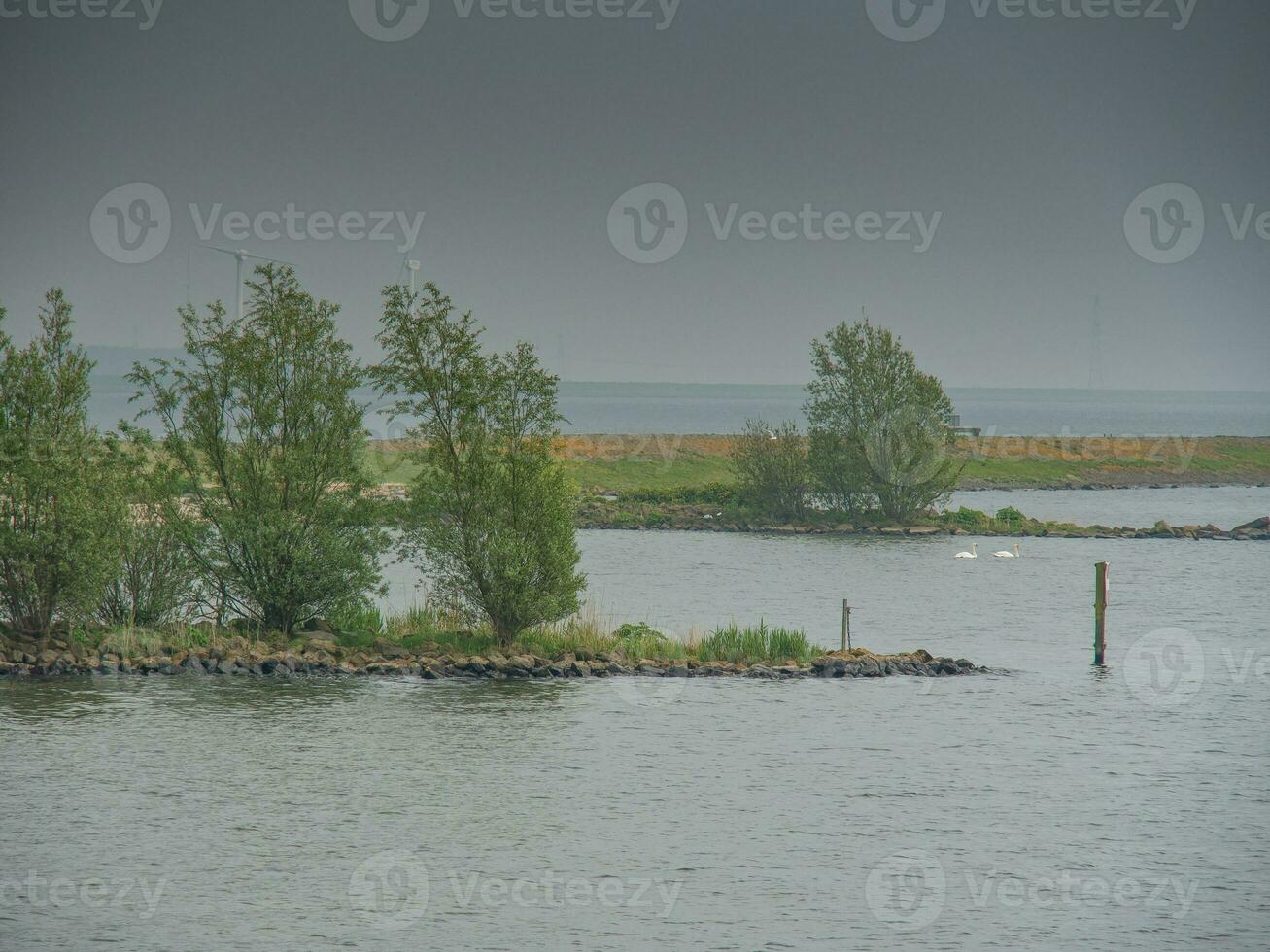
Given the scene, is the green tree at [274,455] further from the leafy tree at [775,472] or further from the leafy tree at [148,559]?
the leafy tree at [775,472]

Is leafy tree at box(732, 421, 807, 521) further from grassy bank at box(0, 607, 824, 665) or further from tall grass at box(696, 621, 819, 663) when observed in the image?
tall grass at box(696, 621, 819, 663)

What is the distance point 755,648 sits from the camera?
35.6m

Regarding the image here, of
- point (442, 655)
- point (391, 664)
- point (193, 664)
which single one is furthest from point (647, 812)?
point (193, 664)

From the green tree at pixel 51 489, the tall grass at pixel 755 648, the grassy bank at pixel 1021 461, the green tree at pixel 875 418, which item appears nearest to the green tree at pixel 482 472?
the tall grass at pixel 755 648

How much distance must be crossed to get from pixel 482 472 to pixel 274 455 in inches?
205

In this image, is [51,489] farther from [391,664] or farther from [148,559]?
[391,664]

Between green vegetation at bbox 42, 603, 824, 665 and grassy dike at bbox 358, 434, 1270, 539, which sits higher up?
grassy dike at bbox 358, 434, 1270, 539

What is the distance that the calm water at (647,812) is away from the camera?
16906mm

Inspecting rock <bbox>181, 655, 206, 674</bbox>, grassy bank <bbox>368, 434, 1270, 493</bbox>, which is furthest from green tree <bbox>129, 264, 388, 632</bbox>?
grassy bank <bbox>368, 434, 1270, 493</bbox>

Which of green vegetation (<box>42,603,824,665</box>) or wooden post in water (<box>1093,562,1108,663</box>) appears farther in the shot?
wooden post in water (<box>1093,562,1108,663</box>)

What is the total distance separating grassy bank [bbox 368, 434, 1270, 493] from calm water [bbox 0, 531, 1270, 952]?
7010 centimetres

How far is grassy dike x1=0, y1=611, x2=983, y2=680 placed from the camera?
32531mm

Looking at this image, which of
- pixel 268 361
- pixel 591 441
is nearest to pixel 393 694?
pixel 268 361

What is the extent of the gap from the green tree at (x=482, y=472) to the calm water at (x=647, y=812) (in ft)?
9.33
